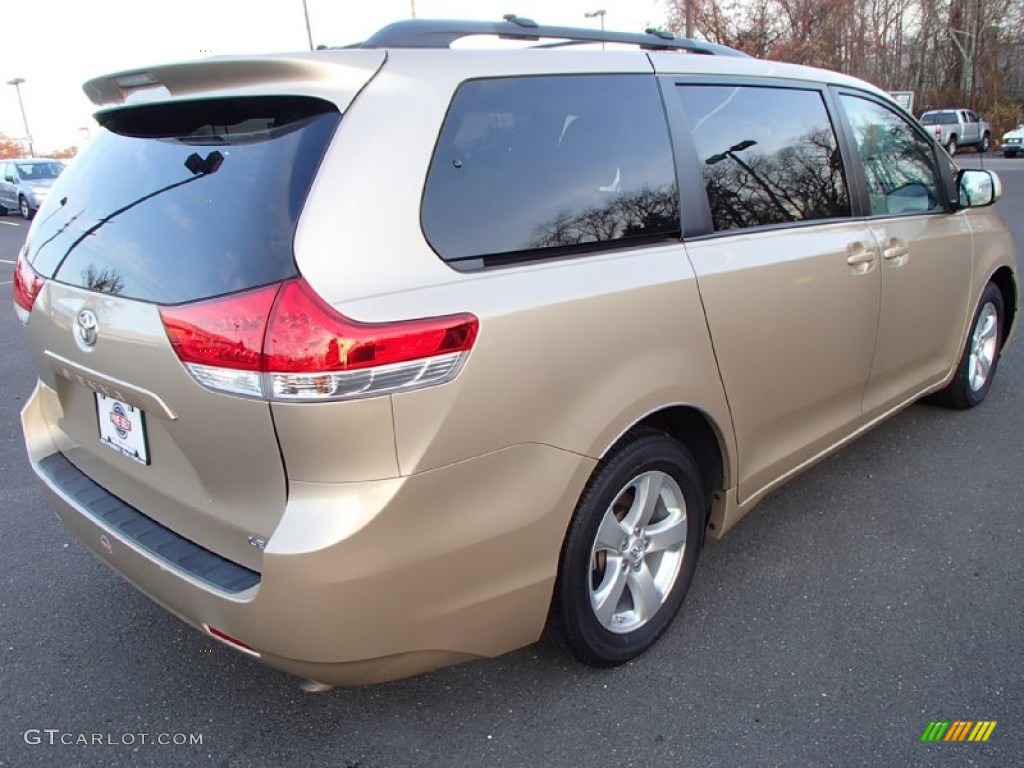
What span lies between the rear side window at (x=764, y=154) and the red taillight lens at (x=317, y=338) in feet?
4.42

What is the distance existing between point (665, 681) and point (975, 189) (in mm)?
2969

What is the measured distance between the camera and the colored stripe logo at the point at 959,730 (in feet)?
6.86

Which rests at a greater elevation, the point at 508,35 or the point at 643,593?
the point at 508,35

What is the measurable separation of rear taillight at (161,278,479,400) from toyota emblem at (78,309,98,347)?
438 millimetres

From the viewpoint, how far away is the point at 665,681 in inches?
92.7

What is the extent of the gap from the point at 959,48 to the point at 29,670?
151 ft

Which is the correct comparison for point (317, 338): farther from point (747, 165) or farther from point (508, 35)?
point (747, 165)

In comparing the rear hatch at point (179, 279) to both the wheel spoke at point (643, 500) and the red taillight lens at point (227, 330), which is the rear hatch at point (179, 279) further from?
the wheel spoke at point (643, 500)

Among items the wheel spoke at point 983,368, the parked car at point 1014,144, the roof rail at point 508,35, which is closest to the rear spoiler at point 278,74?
the roof rail at point 508,35

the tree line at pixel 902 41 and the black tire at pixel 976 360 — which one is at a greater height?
the tree line at pixel 902 41

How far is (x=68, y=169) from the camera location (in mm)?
2465

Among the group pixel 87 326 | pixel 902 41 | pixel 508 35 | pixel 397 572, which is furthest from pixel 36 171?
pixel 902 41

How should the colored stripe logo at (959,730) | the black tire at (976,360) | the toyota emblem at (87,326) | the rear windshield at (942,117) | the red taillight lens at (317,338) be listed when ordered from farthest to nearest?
1. the rear windshield at (942,117)
2. the black tire at (976,360)
3. the colored stripe logo at (959,730)
4. the toyota emblem at (87,326)
5. the red taillight lens at (317,338)

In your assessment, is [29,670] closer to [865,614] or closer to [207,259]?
[207,259]
